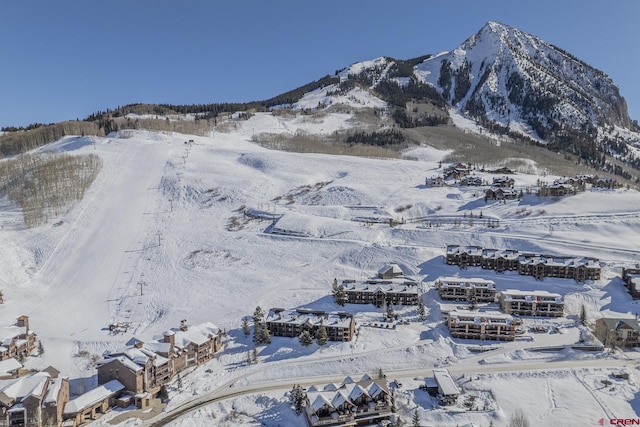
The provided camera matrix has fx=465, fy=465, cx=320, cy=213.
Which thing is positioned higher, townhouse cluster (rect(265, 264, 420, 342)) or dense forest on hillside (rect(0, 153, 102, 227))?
dense forest on hillside (rect(0, 153, 102, 227))

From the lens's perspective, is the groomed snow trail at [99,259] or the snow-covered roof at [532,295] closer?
the snow-covered roof at [532,295]

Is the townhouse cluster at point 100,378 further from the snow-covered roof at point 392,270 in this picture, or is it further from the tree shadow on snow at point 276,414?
the snow-covered roof at point 392,270

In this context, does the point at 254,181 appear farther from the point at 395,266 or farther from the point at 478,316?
the point at 478,316

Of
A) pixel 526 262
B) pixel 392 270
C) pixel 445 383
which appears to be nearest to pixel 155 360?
pixel 445 383

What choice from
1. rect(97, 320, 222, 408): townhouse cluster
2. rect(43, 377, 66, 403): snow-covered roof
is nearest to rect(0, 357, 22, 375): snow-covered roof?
rect(43, 377, 66, 403): snow-covered roof

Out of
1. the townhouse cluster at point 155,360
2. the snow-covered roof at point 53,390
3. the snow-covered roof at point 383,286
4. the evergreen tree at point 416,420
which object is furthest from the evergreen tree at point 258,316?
the evergreen tree at point 416,420

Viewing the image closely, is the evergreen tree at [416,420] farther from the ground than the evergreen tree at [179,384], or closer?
farther from the ground

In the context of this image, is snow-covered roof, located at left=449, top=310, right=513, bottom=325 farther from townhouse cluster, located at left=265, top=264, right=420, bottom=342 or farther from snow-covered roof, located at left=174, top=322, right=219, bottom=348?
snow-covered roof, located at left=174, top=322, right=219, bottom=348

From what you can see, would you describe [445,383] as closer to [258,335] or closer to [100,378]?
[258,335]
